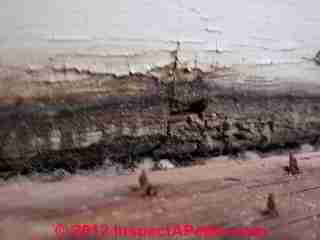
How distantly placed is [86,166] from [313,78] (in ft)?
2.12

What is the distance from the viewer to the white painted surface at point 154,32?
29.7 inches

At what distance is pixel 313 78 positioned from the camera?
105cm

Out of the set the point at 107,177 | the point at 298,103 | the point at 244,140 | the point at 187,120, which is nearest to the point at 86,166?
the point at 107,177

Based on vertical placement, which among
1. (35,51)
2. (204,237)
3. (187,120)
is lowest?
(204,237)

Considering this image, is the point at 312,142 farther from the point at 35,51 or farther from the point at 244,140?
the point at 35,51

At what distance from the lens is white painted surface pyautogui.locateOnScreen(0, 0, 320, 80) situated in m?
0.75

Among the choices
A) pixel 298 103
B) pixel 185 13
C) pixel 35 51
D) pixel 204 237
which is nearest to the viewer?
pixel 204 237

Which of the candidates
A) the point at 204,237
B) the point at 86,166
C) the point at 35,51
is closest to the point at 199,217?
the point at 204,237

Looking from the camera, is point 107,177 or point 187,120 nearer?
point 107,177

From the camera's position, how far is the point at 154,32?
87cm

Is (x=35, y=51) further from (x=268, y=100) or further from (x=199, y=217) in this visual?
(x=268, y=100)

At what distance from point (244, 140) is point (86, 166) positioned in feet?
1.33

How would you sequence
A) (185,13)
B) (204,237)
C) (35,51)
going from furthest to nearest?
(185,13), (35,51), (204,237)

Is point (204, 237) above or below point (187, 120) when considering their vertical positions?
below
